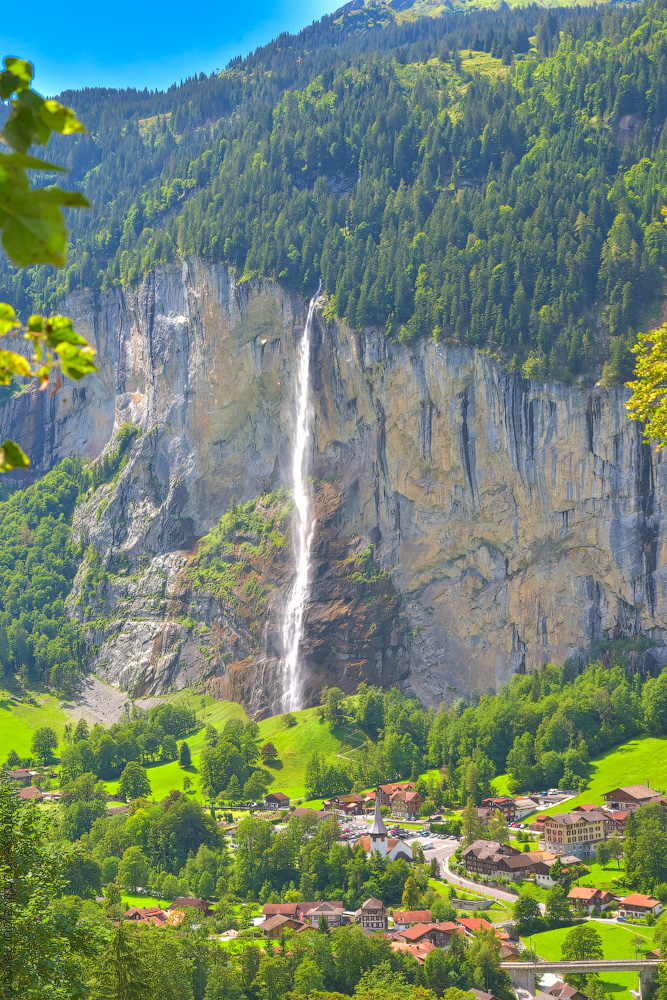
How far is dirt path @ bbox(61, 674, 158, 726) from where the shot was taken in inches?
4943

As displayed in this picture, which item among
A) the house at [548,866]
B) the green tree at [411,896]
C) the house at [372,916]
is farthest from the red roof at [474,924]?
the house at [548,866]

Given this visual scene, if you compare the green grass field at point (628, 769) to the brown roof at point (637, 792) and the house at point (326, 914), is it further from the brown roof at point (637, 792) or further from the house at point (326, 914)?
the house at point (326, 914)

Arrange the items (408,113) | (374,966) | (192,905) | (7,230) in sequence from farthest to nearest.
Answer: (408,113) → (192,905) → (374,966) → (7,230)

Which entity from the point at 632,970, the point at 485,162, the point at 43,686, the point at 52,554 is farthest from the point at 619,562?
the point at 52,554

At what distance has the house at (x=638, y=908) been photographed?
206 ft

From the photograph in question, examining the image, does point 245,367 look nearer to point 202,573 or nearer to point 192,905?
point 202,573

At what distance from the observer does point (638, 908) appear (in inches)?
2489

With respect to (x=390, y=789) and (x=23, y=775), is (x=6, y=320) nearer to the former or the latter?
(x=390, y=789)

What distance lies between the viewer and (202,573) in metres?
130

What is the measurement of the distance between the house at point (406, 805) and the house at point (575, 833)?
52.4ft

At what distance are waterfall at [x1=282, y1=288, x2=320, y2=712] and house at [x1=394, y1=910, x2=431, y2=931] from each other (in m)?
50.4

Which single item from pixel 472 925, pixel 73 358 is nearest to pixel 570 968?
pixel 472 925

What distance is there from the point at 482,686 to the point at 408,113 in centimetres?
7915

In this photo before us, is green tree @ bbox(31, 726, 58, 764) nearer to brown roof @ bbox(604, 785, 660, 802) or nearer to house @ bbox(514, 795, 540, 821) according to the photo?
house @ bbox(514, 795, 540, 821)
